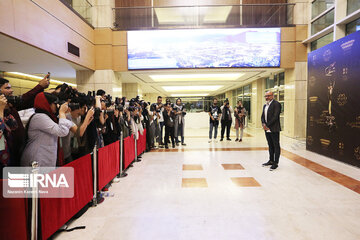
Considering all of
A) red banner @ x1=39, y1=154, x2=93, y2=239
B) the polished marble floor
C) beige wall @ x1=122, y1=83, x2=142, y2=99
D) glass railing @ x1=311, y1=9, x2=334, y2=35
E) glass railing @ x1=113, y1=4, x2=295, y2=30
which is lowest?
the polished marble floor

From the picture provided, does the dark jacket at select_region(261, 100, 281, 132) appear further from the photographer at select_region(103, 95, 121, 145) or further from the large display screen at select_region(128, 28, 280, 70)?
the large display screen at select_region(128, 28, 280, 70)

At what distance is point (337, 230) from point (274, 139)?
2379mm

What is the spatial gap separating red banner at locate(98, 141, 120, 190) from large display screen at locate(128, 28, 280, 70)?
568 centimetres

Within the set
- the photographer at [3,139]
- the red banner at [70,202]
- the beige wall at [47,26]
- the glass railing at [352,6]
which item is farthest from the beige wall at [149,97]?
the photographer at [3,139]

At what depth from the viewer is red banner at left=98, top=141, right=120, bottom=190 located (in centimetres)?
319

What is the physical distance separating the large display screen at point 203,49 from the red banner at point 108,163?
5681 mm

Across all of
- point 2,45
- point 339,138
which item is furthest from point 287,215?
point 2,45

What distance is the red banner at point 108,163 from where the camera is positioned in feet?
10.5

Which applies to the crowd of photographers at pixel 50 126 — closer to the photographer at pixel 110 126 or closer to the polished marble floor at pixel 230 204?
the photographer at pixel 110 126

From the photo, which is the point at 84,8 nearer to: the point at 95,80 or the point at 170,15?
the point at 95,80

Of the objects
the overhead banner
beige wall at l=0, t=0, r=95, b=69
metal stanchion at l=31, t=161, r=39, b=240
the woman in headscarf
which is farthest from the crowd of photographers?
the overhead banner

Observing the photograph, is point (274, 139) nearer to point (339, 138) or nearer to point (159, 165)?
point (339, 138)

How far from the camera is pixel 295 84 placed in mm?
8727

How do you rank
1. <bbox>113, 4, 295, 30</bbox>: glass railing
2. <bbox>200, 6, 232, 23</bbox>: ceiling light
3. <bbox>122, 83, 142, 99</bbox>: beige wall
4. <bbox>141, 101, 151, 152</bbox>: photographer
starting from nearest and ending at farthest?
<bbox>141, 101, 151, 152</bbox>: photographer
<bbox>113, 4, 295, 30</bbox>: glass railing
<bbox>200, 6, 232, 23</bbox>: ceiling light
<bbox>122, 83, 142, 99</bbox>: beige wall
